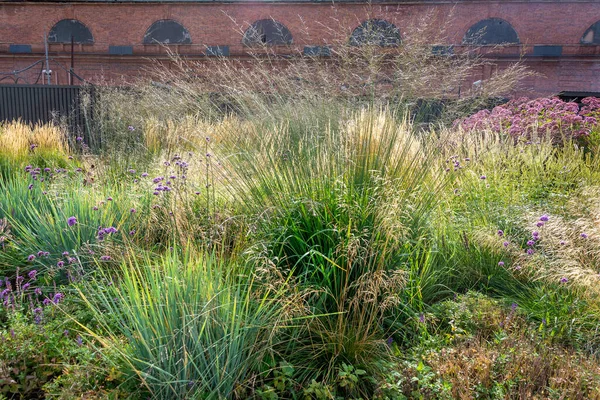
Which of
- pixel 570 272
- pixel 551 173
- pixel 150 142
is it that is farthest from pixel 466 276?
pixel 150 142

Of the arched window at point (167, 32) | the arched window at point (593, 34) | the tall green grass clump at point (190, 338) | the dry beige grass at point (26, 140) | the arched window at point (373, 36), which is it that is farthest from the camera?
the arched window at point (167, 32)

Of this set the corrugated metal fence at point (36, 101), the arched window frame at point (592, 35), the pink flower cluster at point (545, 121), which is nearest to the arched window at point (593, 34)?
the arched window frame at point (592, 35)

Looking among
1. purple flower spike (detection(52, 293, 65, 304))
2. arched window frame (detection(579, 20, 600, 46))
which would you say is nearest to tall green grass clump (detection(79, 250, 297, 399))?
purple flower spike (detection(52, 293, 65, 304))

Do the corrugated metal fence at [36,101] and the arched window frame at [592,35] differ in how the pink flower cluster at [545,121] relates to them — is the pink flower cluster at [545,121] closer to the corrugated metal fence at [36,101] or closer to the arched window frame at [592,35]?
the corrugated metal fence at [36,101]

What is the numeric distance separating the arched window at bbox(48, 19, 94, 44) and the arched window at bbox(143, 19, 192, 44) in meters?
3.02

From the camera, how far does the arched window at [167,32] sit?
2664cm

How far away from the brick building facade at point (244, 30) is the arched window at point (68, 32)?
0.05 meters

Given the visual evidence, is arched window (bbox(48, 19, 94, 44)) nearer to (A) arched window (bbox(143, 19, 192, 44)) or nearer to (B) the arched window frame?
(A) arched window (bbox(143, 19, 192, 44))

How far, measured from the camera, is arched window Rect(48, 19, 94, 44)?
27.1 m

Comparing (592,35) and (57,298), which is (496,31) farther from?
(57,298)

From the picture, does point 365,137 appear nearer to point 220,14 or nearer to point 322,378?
point 322,378

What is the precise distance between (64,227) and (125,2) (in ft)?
84.3

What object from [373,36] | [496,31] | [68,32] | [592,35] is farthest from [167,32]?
[373,36]

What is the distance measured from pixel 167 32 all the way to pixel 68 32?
4908 mm
